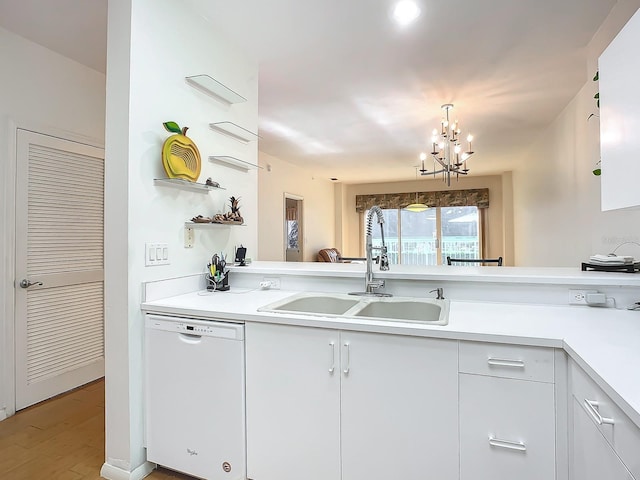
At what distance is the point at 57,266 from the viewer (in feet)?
9.13

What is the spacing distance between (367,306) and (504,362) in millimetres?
724

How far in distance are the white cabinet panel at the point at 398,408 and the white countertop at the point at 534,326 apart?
72mm

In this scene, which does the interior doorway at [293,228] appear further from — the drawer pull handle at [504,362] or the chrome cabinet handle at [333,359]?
the drawer pull handle at [504,362]

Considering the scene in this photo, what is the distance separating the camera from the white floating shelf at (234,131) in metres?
2.44

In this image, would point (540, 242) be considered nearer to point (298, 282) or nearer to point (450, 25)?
point (450, 25)

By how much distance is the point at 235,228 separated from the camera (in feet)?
8.67

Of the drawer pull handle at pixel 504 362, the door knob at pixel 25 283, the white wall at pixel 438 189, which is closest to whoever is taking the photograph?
the drawer pull handle at pixel 504 362

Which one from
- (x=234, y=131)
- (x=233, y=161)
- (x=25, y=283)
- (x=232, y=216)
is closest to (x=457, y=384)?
(x=232, y=216)

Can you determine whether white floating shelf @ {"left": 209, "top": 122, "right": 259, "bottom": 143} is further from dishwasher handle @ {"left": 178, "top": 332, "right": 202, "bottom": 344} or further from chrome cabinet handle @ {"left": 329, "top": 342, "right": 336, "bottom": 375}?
chrome cabinet handle @ {"left": 329, "top": 342, "right": 336, "bottom": 375}

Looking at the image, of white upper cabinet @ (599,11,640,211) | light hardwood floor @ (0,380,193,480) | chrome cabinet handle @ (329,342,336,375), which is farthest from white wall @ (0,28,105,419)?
white upper cabinet @ (599,11,640,211)

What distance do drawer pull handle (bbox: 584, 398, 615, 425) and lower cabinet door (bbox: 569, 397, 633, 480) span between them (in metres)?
0.03

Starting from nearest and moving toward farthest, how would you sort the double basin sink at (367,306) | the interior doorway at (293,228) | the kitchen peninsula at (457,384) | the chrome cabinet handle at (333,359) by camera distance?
the kitchen peninsula at (457,384)
the chrome cabinet handle at (333,359)
the double basin sink at (367,306)
the interior doorway at (293,228)

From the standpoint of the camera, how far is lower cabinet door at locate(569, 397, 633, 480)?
86 cm

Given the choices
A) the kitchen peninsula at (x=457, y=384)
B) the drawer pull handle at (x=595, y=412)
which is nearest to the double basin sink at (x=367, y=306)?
the kitchen peninsula at (x=457, y=384)
